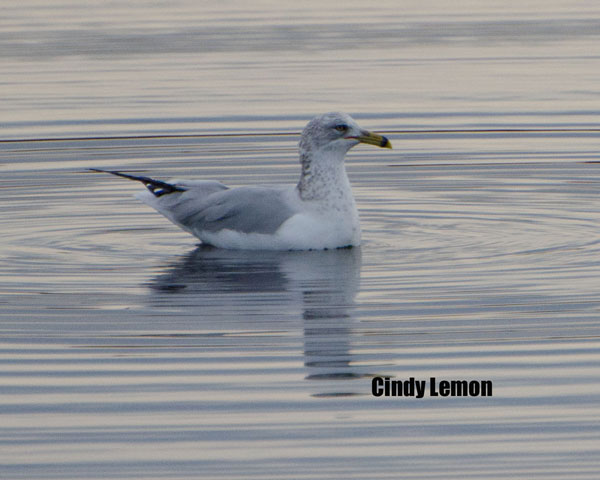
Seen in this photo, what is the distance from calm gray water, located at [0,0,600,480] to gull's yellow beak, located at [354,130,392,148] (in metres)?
0.78

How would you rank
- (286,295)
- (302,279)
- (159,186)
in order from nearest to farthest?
(286,295)
(302,279)
(159,186)

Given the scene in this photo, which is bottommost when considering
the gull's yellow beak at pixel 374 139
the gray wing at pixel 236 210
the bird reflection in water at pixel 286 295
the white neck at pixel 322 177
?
the bird reflection in water at pixel 286 295

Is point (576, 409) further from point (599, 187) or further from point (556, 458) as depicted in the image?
point (599, 187)

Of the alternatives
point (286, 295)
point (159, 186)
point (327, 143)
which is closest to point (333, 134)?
point (327, 143)

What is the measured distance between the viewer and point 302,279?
1116 centimetres

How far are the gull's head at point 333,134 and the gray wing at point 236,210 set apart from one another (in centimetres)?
48

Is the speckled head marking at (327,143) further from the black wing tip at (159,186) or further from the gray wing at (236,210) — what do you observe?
the black wing tip at (159,186)

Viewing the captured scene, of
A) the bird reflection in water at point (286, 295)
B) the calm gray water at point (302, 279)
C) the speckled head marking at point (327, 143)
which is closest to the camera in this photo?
the calm gray water at point (302, 279)

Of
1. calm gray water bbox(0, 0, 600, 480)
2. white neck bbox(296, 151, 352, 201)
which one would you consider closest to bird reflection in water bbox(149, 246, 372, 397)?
calm gray water bbox(0, 0, 600, 480)

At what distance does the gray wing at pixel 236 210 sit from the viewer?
12.1m

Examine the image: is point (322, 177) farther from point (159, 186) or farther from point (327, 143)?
point (159, 186)

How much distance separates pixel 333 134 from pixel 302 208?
2.26 feet

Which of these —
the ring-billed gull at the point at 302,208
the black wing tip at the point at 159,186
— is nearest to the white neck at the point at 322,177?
the ring-billed gull at the point at 302,208

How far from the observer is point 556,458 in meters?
7.28
